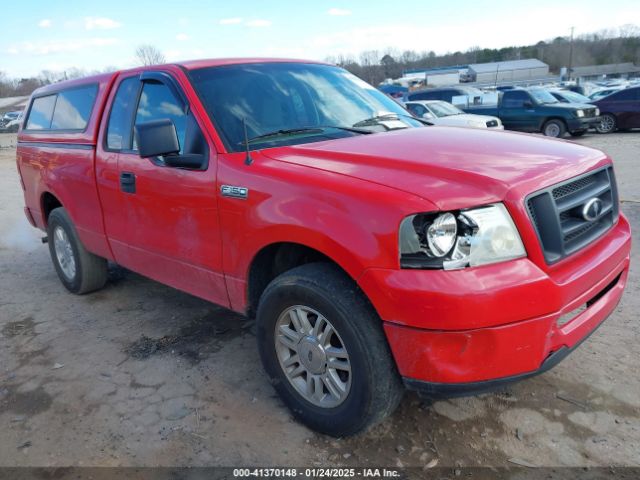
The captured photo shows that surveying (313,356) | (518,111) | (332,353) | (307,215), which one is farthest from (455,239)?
(518,111)

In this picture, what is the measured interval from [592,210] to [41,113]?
515 centimetres

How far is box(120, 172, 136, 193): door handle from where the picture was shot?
12.4 ft

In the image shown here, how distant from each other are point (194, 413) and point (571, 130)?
16248 mm

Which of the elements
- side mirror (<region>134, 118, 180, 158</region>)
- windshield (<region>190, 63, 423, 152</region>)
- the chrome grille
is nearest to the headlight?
the chrome grille

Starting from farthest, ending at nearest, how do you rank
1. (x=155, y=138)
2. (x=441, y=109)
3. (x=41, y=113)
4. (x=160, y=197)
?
1. (x=441, y=109)
2. (x=41, y=113)
3. (x=160, y=197)
4. (x=155, y=138)

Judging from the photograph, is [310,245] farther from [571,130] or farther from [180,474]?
[571,130]

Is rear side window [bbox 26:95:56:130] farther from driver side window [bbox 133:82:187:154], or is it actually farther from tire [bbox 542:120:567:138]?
tire [bbox 542:120:567:138]

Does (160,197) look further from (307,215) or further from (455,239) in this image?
(455,239)

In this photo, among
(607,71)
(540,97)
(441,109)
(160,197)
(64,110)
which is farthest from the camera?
(607,71)

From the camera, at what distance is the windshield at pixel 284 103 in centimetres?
329

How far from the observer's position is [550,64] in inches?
3967

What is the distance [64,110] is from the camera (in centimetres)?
493

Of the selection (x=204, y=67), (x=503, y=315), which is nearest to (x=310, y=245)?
(x=503, y=315)

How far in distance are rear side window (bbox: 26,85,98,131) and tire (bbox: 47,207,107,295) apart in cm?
84
